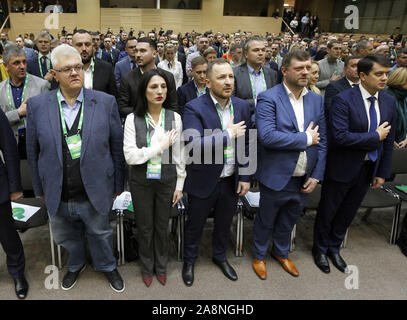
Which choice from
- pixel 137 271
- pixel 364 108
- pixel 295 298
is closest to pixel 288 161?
pixel 364 108

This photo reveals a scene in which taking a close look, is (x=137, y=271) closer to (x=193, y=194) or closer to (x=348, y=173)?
(x=193, y=194)

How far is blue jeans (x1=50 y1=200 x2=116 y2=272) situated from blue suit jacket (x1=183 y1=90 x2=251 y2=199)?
690 mm

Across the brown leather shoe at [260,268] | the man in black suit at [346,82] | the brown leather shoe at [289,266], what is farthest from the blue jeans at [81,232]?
the man in black suit at [346,82]

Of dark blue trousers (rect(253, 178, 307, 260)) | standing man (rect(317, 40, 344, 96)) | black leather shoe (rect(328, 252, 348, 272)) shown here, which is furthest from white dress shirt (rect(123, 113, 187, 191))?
standing man (rect(317, 40, 344, 96))

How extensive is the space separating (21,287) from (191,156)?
1626mm

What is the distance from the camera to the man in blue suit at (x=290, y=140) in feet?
7.32

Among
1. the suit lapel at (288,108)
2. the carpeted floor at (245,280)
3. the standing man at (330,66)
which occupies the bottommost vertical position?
the carpeted floor at (245,280)

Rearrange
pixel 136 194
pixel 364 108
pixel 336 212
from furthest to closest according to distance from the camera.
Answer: pixel 336 212, pixel 364 108, pixel 136 194

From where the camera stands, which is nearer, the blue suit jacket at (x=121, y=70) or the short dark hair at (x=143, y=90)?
the short dark hair at (x=143, y=90)

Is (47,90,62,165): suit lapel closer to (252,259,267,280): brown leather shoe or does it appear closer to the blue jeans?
the blue jeans

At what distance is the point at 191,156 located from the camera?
7.57 feet

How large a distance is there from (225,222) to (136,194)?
30.5 inches

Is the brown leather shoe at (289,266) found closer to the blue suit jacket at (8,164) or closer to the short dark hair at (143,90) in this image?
the short dark hair at (143,90)

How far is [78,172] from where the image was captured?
2062 mm
